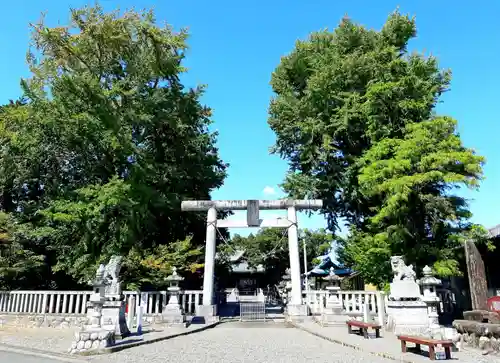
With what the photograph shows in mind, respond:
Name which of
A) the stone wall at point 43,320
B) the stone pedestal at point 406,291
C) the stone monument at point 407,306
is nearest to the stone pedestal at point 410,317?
Result: the stone monument at point 407,306

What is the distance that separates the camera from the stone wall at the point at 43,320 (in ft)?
42.5

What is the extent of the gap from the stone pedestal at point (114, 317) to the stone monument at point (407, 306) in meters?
7.41

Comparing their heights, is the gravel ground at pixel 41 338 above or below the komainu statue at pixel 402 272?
below

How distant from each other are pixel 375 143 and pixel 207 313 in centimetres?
1078

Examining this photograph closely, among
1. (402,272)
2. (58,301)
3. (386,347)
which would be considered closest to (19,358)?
(58,301)

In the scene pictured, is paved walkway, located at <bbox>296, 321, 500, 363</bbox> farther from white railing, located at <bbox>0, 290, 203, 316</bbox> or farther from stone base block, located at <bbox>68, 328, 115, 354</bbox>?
white railing, located at <bbox>0, 290, 203, 316</bbox>

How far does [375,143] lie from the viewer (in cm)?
1736

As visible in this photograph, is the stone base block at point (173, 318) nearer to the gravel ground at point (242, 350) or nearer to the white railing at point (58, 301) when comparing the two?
the white railing at point (58, 301)

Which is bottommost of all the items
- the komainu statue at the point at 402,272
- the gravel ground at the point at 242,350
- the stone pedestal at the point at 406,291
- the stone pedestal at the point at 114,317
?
the gravel ground at the point at 242,350

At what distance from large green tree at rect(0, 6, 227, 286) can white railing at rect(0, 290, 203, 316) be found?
3.13ft

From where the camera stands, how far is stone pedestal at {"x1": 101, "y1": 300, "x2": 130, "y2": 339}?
9.75 meters

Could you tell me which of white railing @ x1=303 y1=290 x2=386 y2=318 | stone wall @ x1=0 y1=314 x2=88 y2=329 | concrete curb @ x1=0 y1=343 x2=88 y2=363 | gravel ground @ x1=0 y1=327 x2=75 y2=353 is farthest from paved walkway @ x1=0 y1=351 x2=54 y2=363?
white railing @ x1=303 y1=290 x2=386 y2=318

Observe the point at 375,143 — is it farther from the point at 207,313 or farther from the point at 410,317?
the point at 207,313

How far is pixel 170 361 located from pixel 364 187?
470 inches
